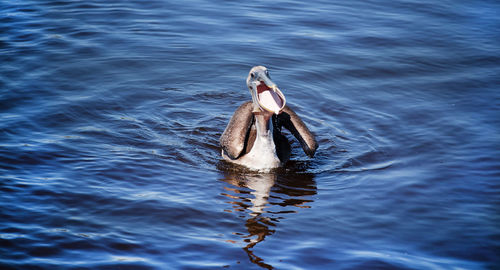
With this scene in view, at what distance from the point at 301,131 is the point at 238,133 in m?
0.79

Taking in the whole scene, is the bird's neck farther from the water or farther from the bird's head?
the water

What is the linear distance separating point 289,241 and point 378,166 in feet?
7.38

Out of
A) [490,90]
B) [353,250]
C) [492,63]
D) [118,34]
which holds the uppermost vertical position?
[118,34]

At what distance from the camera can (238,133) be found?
733cm

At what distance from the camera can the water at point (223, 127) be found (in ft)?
19.1

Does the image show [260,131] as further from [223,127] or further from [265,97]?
[223,127]

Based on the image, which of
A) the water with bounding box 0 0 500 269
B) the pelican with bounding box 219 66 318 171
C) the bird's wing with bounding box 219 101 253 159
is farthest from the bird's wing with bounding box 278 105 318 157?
the bird's wing with bounding box 219 101 253 159

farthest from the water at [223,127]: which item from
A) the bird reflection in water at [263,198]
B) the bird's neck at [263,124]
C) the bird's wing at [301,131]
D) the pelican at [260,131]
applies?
the bird's neck at [263,124]

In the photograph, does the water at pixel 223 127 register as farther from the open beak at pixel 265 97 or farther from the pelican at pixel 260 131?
the open beak at pixel 265 97

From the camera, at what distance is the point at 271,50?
11.8 metres

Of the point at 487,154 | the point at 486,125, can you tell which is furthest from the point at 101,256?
the point at 486,125

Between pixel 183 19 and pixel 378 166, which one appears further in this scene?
pixel 183 19

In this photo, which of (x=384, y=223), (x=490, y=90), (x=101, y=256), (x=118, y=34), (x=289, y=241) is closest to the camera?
(x=101, y=256)

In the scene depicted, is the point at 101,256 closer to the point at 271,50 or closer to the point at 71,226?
the point at 71,226
